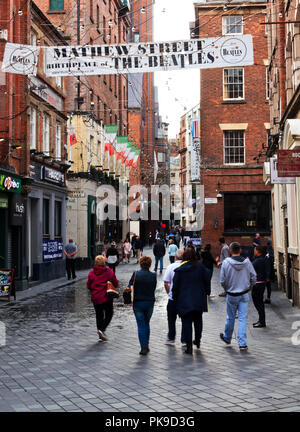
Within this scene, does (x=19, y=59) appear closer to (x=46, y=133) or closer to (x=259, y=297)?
(x=259, y=297)

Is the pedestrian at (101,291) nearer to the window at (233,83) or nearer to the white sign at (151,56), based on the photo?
the white sign at (151,56)

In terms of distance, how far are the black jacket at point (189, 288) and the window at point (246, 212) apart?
877 inches

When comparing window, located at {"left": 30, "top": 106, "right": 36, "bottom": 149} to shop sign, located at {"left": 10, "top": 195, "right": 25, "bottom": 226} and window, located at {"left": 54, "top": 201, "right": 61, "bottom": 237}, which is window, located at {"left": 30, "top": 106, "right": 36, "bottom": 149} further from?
window, located at {"left": 54, "top": 201, "right": 61, "bottom": 237}

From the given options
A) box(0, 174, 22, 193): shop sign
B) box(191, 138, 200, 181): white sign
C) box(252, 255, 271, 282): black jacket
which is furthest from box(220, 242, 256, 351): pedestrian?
box(191, 138, 200, 181): white sign

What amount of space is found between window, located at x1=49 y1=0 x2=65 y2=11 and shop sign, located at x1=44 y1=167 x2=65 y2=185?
12.2 metres

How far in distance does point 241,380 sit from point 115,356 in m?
2.51

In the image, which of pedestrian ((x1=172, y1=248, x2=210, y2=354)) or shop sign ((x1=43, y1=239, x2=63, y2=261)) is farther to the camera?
shop sign ((x1=43, y1=239, x2=63, y2=261))

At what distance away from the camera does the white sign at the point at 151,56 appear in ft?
45.2

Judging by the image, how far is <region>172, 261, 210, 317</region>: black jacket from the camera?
947 cm

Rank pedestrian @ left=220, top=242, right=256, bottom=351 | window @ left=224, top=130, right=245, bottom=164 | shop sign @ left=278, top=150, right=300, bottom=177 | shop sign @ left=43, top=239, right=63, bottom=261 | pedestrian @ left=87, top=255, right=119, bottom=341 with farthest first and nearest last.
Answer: window @ left=224, top=130, right=245, bottom=164 → shop sign @ left=43, top=239, right=63, bottom=261 → shop sign @ left=278, top=150, right=300, bottom=177 → pedestrian @ left=87, top=255, right=119, bottom=341 → pedestrian @ left=220, top=242, right=256, bottom=351

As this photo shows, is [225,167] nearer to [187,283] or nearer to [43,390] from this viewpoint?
[187,283]

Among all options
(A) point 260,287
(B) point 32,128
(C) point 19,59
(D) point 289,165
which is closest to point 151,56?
(C) point 19,59

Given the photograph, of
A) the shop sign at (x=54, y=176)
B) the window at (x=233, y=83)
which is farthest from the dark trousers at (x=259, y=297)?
the window at (x=233, y=83)
